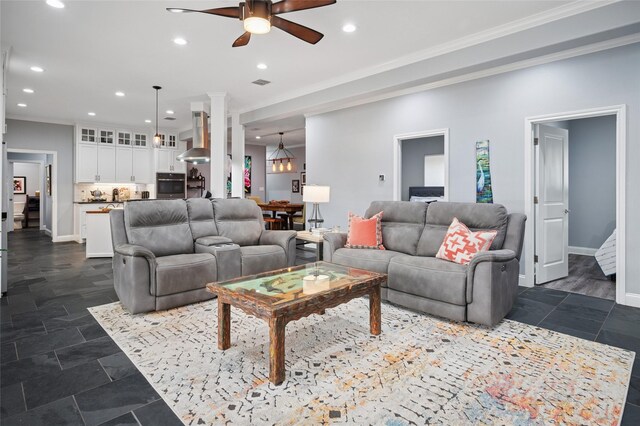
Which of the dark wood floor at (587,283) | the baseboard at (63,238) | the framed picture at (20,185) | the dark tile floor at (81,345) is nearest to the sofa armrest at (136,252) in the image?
the dark tile floor at (81,345)

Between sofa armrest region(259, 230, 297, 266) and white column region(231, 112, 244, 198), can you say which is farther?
white column region(231, 112, 244, 198)

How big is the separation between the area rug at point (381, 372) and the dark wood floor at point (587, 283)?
168 cm

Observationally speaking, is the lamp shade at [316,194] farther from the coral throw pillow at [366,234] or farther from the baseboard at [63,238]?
the baseboard at [63,238]

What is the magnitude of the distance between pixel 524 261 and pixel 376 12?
3307mm

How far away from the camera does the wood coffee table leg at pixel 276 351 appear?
7.01 ft

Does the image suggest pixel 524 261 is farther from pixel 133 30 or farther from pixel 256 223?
pixel 133 30

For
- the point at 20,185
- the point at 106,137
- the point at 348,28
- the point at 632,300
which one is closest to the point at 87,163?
the point at 106,137

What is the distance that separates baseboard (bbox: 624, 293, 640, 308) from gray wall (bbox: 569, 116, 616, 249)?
3.34m

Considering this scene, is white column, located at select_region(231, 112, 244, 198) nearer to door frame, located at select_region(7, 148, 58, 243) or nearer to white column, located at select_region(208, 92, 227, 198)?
white column, located at select_region(208, 92, 227, 198)

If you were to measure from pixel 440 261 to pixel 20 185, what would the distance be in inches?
553

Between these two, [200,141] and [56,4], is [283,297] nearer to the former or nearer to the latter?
[56,4]

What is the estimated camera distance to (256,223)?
189 inches

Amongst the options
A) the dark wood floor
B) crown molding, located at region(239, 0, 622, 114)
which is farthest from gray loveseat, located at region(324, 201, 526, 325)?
crown molding, located at region(239, 0, 622, 114)

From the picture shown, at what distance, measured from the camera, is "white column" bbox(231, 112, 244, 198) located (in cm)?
714
